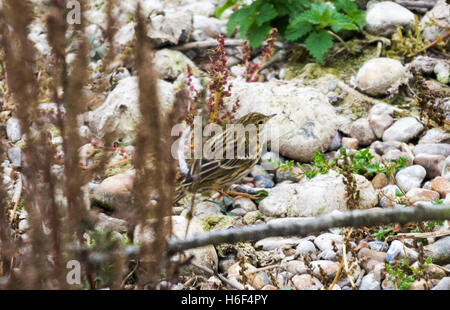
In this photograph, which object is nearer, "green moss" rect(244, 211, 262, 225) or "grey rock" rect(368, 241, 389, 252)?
"grey rock" rect(368, 241, 389, 252)

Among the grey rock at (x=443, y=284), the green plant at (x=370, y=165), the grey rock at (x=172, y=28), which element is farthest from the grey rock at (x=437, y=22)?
the grey rock at (x=443, y=284)

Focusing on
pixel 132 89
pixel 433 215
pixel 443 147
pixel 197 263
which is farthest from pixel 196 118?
pixel 433 215

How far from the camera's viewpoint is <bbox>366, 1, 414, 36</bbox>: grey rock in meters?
6.34

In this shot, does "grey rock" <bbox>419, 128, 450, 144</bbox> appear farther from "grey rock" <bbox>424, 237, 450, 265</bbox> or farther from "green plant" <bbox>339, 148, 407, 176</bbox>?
"grey rock" <bbox>424, 237, 450, 265</bbox>

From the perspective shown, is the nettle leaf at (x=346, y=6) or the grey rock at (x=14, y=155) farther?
the nettle leaf at (x=346, y=6)

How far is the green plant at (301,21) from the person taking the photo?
6043 millimetres

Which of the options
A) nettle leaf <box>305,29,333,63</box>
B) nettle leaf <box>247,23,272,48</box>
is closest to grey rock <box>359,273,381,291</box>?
nettle leaf <box>305,29,333,63</box>

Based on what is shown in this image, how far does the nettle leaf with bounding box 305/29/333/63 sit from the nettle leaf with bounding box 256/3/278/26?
48cm

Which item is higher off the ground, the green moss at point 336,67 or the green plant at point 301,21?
the green plant at point 301,21

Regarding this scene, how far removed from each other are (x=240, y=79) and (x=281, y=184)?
1.69m

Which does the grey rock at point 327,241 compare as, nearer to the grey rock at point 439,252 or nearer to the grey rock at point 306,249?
the grey rock at point 306,249

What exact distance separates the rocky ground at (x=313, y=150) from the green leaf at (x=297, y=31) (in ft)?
1.26

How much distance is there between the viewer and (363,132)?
528 cm
